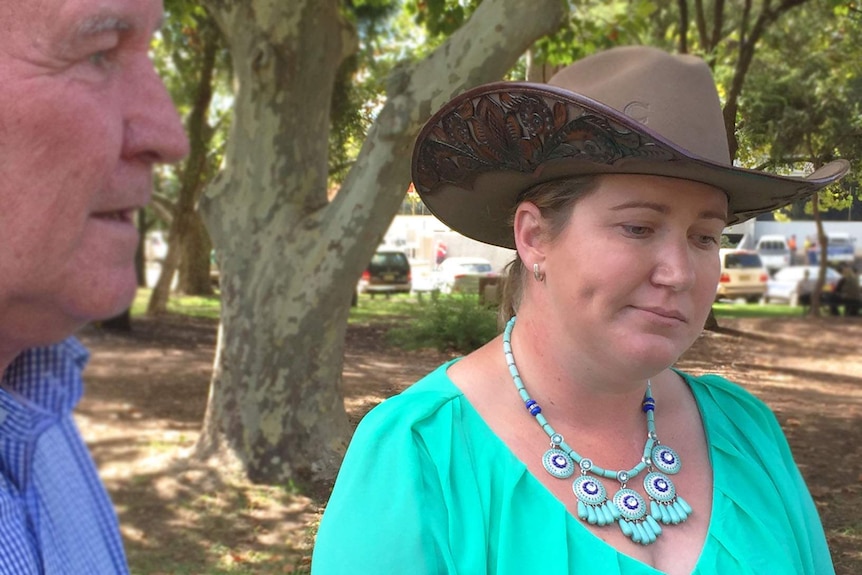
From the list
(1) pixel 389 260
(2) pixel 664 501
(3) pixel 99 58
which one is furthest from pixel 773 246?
(3) pixel 99 58

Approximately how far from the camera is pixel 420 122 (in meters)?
3.10

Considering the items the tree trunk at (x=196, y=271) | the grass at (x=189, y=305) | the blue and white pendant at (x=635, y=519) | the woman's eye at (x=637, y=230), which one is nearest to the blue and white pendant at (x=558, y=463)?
the blue and white pendant at (x=635, y=519)

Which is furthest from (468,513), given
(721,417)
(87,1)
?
(87,1)

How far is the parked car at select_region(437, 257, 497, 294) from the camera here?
2.52m

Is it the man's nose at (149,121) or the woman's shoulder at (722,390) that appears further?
the woman's shoulder at (722,390)

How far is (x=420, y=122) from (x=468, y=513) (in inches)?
68.4

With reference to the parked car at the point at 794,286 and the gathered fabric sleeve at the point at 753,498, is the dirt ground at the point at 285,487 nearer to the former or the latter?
the gathered fabric sleeve at the point at 753,498

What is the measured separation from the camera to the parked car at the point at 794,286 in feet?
76.0

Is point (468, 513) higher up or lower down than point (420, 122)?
lower down

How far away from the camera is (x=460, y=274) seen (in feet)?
8.46

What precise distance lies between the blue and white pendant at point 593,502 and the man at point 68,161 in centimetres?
110

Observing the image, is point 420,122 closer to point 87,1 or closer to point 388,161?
point 388,161

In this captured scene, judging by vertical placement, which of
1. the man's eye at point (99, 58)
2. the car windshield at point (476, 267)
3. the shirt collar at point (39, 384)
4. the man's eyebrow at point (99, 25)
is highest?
the man's eyebrow at point (99, 25)

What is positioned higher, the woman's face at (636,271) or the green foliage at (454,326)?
the woman's face at (636,271)
